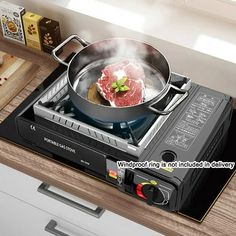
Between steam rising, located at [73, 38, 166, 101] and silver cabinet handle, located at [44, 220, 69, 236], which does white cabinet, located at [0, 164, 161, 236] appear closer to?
silver cabinet handle, located at [44, 220, 69, 236]

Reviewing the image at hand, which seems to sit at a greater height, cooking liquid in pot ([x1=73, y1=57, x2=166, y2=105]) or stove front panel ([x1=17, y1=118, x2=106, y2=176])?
cooking liquid in pot ([x1=73, y1=57, x2=166, y2=105])

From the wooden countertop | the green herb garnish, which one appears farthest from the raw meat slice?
the wooden countertop

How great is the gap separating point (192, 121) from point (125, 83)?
220mm

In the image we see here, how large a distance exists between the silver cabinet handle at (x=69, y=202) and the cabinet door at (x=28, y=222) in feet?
0.44

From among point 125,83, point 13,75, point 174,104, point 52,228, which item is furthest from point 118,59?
point 52,228

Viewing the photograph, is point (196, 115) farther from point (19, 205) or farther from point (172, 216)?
point (19, 205)

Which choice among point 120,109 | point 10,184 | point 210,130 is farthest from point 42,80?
point 210,130

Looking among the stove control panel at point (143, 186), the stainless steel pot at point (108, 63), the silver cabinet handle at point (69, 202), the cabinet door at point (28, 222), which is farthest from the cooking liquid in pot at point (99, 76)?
the cabinet door at point (28, 222)

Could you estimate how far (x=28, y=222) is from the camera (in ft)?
6.58

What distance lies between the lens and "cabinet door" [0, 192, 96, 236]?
1.86 m

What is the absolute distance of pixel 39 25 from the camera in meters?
2.00

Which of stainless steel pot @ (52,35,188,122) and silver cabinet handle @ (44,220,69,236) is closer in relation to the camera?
stainless steel pot @ (52,35,188,122)

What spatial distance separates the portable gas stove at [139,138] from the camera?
1.54 m

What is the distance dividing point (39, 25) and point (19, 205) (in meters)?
0.62
